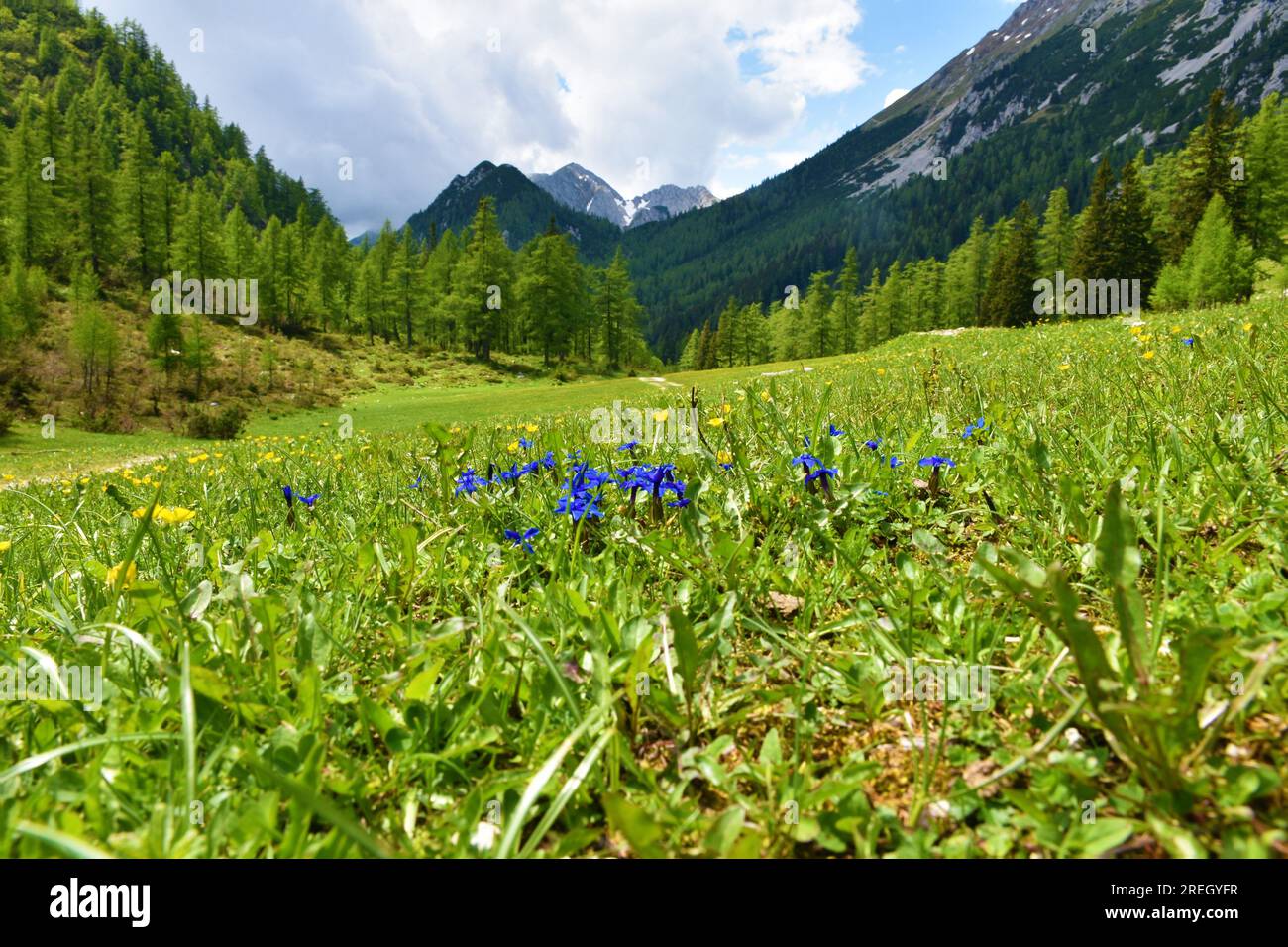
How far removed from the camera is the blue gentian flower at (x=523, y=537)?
7.36 ft

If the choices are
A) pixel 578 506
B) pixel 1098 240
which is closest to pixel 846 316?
pixel 1098 240

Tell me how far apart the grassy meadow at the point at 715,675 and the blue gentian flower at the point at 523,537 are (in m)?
0.02

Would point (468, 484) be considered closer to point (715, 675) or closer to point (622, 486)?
point (622, 486)

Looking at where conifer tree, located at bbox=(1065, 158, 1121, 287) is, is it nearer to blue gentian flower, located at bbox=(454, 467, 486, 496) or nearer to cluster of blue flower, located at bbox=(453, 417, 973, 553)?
cluster of blue flower, located at bbox=(453, 417, 973, 553)

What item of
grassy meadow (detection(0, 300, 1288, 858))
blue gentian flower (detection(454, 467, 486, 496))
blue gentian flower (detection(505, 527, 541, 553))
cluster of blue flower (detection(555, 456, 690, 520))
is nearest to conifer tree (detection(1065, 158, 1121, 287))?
grassy meadow (detection(0, 300, 1288, 858))

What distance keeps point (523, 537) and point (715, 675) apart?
1008mm

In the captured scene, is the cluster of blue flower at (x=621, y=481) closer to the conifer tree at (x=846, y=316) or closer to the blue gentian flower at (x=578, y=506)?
the blue gentian flower at (x=578, y=506)

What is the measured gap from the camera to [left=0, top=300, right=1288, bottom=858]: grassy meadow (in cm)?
98

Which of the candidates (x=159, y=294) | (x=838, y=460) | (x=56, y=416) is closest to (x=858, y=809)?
(x=838, y=460)

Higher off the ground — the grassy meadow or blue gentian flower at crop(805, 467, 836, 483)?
blue gentian flower at crop(805, 467, 836, 483)

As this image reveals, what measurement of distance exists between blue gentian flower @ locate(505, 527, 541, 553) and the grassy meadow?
0.02m

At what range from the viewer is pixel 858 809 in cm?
105

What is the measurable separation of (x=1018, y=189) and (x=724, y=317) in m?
144
